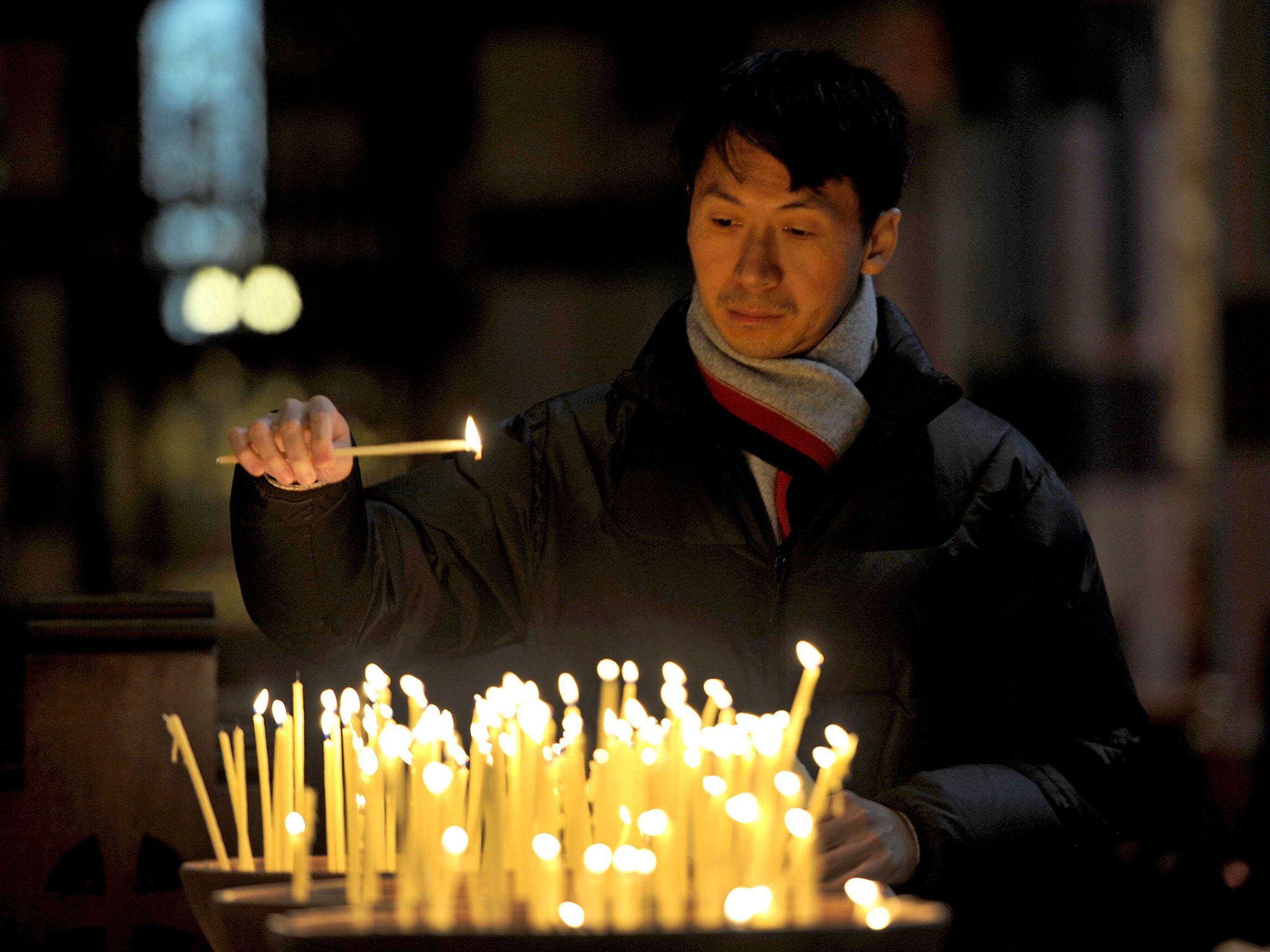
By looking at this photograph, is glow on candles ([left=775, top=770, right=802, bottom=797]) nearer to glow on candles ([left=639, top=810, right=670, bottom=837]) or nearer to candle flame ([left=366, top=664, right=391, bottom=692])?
glow on candles ([left=639, top=810, right=670, bottom=837])

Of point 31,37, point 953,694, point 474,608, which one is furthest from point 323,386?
point 953,694

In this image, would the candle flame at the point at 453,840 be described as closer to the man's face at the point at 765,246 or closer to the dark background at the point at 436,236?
the man's face at the point at 765,246

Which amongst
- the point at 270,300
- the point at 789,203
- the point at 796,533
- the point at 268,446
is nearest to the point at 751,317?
the point at 789,203

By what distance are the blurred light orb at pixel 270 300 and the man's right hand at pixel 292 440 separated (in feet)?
8.17

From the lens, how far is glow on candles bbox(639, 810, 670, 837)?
0.99 m

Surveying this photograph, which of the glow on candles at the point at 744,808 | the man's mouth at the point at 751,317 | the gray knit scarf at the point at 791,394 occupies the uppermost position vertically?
the man's mouth at the point at 751,317

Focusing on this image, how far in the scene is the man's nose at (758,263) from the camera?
1662 millimetres

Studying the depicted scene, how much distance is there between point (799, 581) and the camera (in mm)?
1653

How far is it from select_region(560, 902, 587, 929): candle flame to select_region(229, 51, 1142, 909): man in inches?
25.1

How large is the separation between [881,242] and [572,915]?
106cm

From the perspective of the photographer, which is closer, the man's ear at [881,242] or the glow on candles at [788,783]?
the glow on candles at [788,783]

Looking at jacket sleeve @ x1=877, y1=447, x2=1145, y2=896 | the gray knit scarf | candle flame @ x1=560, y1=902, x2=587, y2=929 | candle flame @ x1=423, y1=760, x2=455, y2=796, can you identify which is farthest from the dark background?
candle flame @ x1=560, y1=902, x2=587, y2=929

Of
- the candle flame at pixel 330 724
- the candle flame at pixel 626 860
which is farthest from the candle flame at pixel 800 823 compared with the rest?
the candle flame at pixel 330 724

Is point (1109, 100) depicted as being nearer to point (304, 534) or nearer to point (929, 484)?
point (929, 484)
